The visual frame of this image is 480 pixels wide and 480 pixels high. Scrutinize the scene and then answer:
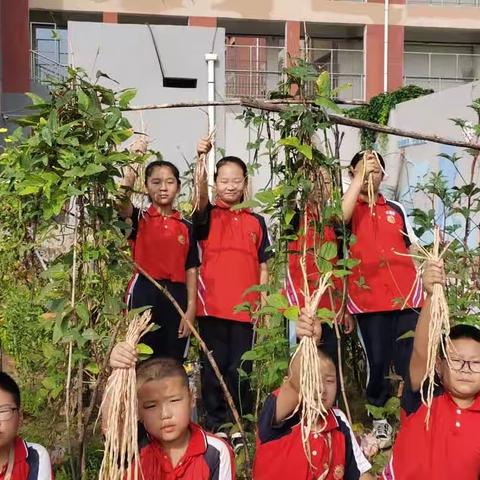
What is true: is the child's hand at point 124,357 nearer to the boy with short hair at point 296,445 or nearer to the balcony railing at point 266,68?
the boy with short hair at point 296,445

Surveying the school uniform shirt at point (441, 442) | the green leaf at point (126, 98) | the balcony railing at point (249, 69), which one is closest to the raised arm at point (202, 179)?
the green leaf at point (126, 98)

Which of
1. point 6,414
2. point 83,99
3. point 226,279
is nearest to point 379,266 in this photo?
point 226,279

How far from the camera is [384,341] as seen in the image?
130 inches

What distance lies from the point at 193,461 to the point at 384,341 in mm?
1559

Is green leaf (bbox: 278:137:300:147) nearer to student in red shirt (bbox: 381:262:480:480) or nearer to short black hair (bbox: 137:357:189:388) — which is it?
student in red shirt (bbox: 381:262:480:480)

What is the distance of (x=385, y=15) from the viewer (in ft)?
56.7

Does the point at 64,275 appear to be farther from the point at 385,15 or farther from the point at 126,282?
the point at 385,15

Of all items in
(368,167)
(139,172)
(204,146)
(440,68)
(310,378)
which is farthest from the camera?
(440,68)

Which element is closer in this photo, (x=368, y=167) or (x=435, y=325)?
(x=435, y=325)

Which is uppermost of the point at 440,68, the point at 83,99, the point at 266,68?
the point at 440,68

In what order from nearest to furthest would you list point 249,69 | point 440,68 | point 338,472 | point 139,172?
1. point 338,472
2. point 139,172
3. point 249,69
4. point 440,68

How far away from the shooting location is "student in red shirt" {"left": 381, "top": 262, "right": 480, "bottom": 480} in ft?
6.65

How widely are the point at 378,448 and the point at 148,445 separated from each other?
1688 mm

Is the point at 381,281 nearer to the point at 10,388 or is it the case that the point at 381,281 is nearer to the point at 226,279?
the point at 226,279
